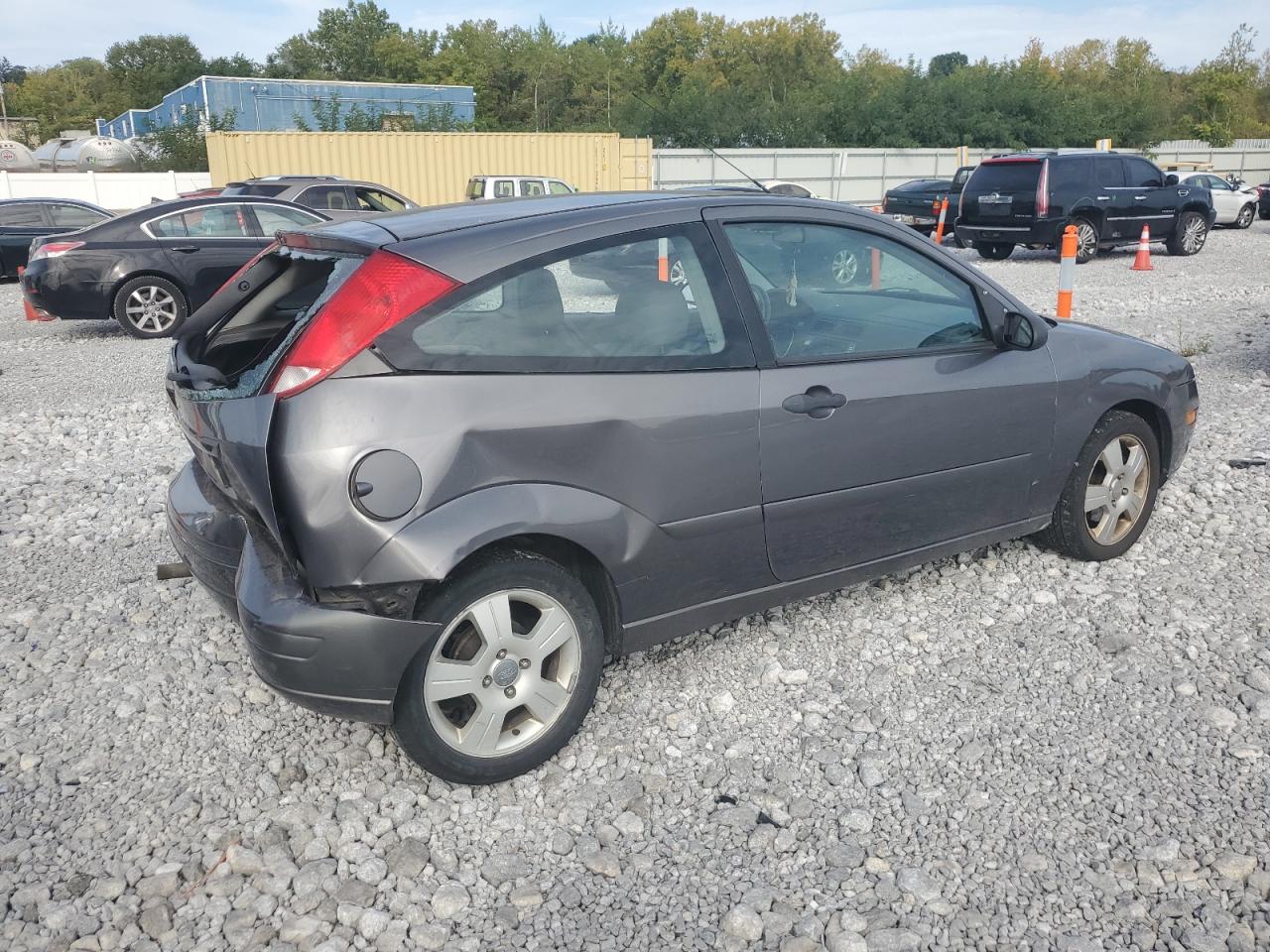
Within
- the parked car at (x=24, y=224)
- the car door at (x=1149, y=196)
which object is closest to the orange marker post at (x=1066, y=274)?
the car door at (x=1149, y=196)

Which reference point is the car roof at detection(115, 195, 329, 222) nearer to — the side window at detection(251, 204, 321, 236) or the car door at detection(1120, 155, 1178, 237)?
the side window at detection(251, 204, 321, 236)

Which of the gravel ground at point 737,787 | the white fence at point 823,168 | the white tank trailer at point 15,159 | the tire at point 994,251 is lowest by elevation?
the gravel ground at point 737,787

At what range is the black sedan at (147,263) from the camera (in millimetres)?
11383

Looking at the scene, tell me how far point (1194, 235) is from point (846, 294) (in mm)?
18974

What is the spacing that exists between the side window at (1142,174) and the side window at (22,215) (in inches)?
718

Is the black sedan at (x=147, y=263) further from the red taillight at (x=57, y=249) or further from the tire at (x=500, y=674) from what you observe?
the tire at (x=500, y=674)

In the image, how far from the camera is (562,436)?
3141 mm

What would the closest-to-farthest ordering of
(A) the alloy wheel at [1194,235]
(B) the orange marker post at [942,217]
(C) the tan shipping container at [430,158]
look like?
(A) the alloy wheel at [1194,235] → (B) the orange marker post at [942,217] → (C) the tan shipping container at [430,158]

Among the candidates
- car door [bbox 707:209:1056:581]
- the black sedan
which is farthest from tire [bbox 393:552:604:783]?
the black sedan

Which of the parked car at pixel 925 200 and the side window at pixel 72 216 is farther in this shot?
the parked car at pixel 925 200

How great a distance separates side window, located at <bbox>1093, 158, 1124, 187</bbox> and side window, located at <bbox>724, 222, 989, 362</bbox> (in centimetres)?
1639

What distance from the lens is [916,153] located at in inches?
1447

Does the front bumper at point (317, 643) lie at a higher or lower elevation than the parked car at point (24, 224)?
lower

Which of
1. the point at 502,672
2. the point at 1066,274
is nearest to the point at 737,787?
the point at 502,672
